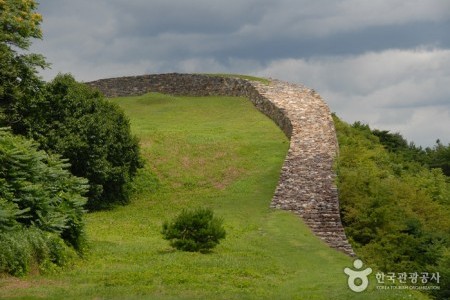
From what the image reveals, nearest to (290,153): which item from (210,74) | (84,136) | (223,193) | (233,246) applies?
(223,193)

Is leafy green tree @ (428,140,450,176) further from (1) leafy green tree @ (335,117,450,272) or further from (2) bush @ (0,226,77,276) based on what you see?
(2) bush @ (0,226,77,276)

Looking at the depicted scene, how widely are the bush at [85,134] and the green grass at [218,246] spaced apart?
138cm

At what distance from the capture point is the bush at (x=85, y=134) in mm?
31406

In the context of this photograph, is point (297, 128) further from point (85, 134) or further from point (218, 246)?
point (218, 246)

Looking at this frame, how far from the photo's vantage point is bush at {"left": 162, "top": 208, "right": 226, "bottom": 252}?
2311 centimetres

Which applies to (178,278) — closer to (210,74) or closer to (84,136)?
(84,136)

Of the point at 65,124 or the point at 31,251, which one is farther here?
the point at 65,124

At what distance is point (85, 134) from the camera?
3206 cm

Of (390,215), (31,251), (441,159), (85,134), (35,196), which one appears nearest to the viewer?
(31,251)

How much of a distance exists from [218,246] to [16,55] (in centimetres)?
1371

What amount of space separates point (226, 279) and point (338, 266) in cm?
558

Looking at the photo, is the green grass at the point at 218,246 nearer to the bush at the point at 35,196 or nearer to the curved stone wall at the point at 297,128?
the curved stone wall at the point at 297,128

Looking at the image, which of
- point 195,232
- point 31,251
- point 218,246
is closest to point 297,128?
point 218,246

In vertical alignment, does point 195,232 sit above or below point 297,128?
below
